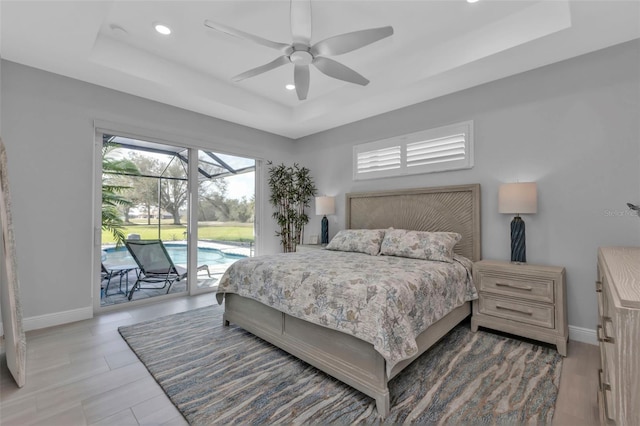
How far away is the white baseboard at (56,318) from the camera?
9.39 feet

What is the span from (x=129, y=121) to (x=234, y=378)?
128 inches

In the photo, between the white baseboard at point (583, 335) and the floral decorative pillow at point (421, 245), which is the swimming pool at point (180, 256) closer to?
the floral decorative pillow at point (421, 245)

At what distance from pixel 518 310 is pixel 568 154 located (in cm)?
156

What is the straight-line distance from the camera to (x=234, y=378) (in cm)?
206

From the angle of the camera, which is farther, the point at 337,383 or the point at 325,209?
the point at 325,209

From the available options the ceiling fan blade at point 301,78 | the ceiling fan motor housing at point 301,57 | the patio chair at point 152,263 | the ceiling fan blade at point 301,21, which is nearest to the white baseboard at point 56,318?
the patio chair at point 152,263

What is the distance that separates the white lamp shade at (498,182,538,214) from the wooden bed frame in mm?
465

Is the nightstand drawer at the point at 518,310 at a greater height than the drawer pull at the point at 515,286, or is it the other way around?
the drawer pull at the point at 515,286

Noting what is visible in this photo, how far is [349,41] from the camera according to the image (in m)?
A: 2.17

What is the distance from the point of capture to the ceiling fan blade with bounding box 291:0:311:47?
1.95 meters

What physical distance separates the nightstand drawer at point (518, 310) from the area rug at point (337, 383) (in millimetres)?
229

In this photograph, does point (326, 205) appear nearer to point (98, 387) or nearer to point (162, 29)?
point (162, 29)

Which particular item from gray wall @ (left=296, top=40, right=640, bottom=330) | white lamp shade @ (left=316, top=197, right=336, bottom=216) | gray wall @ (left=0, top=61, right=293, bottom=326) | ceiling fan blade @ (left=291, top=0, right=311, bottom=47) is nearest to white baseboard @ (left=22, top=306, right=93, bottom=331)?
gray wall @ (left=0, top=61, right=293, bottom=326)

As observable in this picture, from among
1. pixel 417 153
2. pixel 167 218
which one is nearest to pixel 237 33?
pixel 417 153
